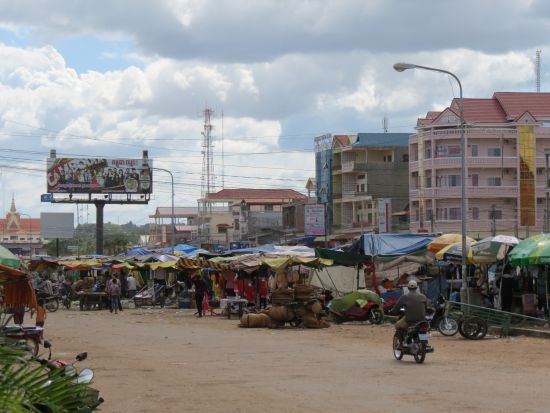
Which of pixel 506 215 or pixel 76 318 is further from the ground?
pixel 506 215

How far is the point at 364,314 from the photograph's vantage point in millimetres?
32344

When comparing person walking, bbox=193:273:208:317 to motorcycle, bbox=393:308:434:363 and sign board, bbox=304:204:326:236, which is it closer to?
motorcycle, bbox=393:308:434:363

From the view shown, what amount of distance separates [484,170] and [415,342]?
197 ft

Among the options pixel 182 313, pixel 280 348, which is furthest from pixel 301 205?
pixel 280 348

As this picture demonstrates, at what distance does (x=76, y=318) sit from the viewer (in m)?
38.8

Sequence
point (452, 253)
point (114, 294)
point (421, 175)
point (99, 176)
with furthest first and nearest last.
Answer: point (99, 176) < point (421, 175) < point (114, 294) < point (452, 253)

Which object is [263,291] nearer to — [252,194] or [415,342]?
[415,342]

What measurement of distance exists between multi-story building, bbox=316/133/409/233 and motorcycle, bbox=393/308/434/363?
6337cm

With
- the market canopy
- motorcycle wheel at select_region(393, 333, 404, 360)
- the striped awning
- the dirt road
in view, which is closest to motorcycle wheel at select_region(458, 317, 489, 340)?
the dirt road

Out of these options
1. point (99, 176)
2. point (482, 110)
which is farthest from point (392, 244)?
point (99, 176)

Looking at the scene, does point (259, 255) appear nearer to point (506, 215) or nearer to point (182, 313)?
point (182, 313)

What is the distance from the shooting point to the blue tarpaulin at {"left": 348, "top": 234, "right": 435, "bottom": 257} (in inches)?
1353

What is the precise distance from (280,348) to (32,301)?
343 inches

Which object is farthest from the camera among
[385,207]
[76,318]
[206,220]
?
[206,220]
